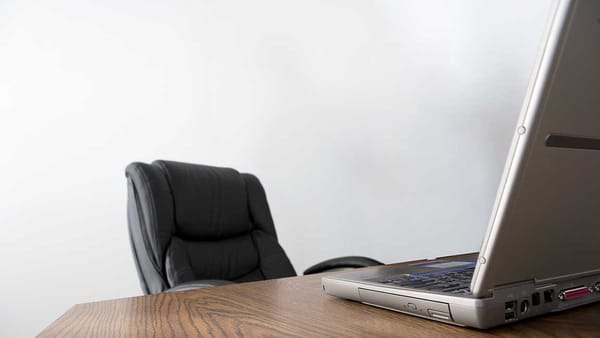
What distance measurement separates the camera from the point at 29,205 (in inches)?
122

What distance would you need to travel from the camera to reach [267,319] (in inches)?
26.0

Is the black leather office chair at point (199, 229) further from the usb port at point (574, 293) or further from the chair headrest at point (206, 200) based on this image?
the usb port at point (574, 293)

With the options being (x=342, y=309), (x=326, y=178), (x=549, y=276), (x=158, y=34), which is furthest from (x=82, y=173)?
(x=549, y=276)

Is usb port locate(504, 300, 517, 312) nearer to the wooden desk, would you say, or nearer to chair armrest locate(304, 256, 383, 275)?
the wooden desk

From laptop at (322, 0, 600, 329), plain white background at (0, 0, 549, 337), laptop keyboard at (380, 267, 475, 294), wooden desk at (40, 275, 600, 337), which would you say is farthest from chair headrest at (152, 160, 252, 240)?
laptop at (322, 0, 600, 329)

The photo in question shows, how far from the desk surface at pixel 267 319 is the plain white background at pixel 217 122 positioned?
193 cm

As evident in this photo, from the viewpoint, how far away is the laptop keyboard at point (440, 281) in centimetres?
61

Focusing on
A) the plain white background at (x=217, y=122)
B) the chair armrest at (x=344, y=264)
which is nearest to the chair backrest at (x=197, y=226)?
the chair armrest at (x=344, y=264)

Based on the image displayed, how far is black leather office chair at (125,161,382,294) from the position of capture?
1.82 metres

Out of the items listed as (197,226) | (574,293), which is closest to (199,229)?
(197,226)

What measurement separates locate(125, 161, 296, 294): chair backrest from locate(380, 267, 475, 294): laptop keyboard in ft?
3.98

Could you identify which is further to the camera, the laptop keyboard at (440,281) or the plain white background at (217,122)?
the plain white background at (217,122)

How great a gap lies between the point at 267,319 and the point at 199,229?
147cm

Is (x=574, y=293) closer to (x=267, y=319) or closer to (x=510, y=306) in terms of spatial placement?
(x=510, y=306)
